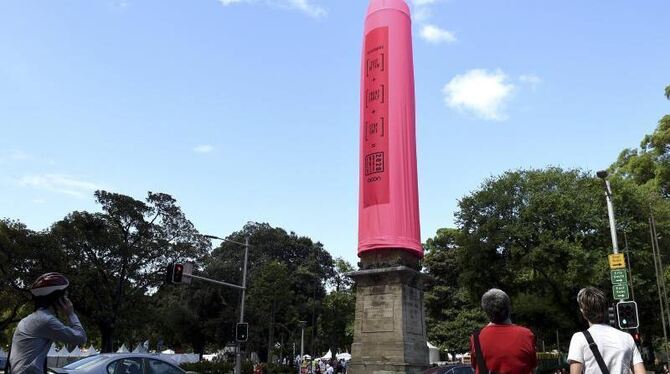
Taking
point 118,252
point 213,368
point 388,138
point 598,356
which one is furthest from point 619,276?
point 118,252

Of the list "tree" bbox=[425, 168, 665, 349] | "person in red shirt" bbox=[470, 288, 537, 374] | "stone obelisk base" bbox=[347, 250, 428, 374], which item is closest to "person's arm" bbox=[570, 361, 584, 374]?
"person in red shirt" bbox=[470, 288, 537, 374]

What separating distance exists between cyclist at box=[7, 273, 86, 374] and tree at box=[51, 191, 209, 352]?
39.2m

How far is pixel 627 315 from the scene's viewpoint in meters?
16.5

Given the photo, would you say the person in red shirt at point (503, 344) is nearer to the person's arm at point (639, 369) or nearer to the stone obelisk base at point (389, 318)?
the person's arm at point (639, 369)

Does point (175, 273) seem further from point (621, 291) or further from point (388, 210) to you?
point (621, 291)

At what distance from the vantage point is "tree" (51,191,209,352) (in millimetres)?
41656

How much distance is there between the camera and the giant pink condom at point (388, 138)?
23859mm

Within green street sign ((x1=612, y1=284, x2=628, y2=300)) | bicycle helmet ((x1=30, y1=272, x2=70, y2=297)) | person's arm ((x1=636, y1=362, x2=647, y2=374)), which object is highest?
green street sign ((x1=612, y1=284, x2=628, y2=300))

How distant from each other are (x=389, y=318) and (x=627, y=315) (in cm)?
856

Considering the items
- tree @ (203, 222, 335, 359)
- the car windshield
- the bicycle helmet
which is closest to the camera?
the bicycle helmet

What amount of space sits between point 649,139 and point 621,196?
1747cm

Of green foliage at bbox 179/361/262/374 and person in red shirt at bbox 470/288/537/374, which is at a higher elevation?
person in red shirt at bbox 470/288/537/374

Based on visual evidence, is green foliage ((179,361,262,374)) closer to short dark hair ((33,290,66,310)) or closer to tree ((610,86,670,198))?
tree ((610,86,670,198))

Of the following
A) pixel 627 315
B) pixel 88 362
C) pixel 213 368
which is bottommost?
pixel 213 368
